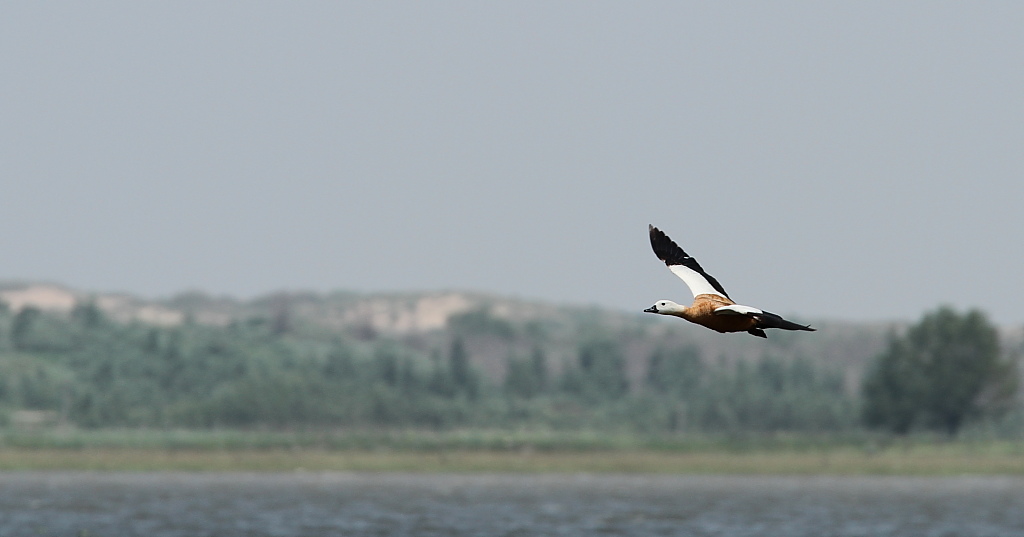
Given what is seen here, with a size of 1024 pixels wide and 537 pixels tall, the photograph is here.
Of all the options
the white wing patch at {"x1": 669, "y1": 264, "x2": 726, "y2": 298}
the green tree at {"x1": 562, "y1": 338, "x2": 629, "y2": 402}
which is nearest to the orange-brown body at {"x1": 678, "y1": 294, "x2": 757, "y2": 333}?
the white wing patch at {"x1": 669, "y1": 264, "x2": 726, "y2": 298}

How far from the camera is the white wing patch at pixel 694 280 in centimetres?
1580

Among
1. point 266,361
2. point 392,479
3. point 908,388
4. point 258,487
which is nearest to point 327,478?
point 392,479

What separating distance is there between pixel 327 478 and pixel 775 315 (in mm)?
78069

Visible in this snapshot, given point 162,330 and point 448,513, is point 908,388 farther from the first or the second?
point 162,330

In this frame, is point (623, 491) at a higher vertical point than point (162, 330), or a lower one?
lower

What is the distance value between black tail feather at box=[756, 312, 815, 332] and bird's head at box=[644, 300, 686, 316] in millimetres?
857

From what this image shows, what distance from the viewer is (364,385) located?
169 metres

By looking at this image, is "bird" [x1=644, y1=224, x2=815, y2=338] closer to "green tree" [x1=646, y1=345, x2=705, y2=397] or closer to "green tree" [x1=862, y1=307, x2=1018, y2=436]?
"green tree" [x1=862, y1=307, x2=1018, y2=436]

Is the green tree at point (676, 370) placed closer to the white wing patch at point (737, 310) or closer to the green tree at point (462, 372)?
the green tree at point (462, 372)

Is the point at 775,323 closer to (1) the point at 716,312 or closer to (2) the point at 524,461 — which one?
(1) the point at 716,312

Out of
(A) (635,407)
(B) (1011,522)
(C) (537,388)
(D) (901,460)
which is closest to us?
(B) (1011,522)

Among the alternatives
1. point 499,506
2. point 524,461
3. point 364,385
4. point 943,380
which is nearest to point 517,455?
point 524,461

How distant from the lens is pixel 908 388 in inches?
4705

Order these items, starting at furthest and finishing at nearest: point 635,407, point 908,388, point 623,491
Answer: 1. point 635,407
2. point 908,388
3. point 623,491
